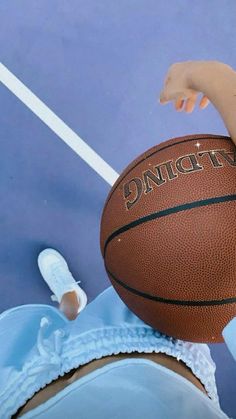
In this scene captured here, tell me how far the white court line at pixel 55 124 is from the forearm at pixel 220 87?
27.9 inches

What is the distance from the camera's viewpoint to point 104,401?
2.02 feet

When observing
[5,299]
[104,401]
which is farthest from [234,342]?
[5,299]

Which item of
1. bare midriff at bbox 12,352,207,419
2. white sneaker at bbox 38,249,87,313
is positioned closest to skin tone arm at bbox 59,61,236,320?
bare midriff at bbox 12,352,207,419

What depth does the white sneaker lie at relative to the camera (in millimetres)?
1464

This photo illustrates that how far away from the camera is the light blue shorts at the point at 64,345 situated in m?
0.77

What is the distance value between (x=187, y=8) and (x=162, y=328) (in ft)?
4.27

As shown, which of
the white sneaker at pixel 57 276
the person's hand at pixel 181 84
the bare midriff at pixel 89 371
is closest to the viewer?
the bare midriff at pixel 89 371

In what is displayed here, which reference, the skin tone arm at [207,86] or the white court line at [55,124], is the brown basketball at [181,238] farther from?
the white court line at [55,124]

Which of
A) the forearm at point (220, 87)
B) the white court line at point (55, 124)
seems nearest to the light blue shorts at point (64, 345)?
the forearm at point (220, 87)

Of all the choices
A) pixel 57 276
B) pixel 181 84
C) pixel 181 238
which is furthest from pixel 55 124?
pixel 181 238

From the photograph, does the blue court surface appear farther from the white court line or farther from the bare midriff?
the bare midriff

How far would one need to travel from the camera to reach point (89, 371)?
738mm

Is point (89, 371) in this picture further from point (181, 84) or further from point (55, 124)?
point (55, 124)

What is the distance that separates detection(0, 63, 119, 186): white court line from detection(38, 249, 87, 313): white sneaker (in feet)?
1.03
